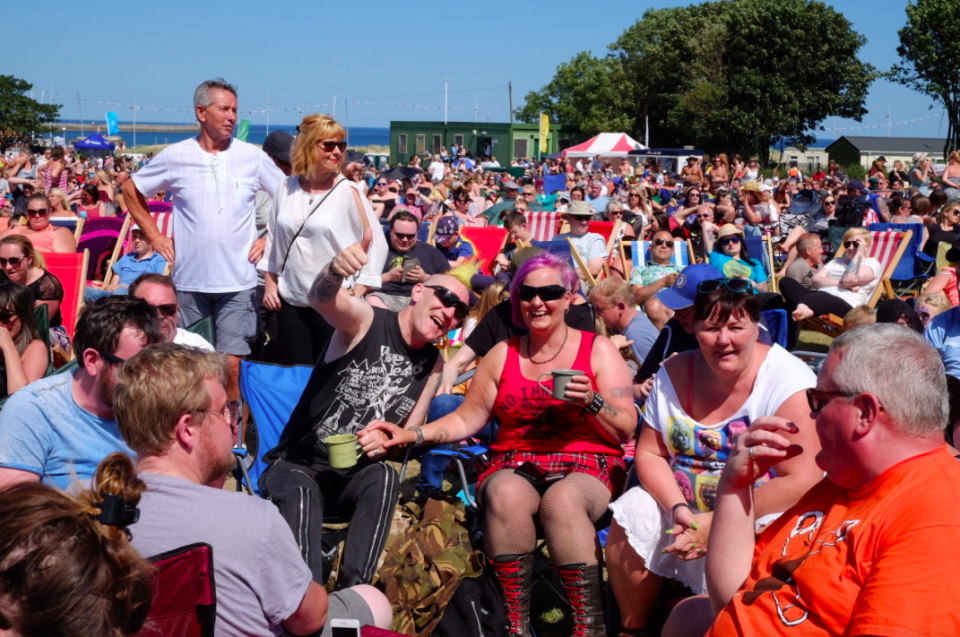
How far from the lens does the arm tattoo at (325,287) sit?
11.1ft

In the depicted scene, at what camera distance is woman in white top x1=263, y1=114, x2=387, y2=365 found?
14.9 ft

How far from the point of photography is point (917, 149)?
75.7m

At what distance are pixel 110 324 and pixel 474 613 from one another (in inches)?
65.4

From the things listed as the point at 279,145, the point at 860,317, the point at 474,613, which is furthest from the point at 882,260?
the point at 474,613

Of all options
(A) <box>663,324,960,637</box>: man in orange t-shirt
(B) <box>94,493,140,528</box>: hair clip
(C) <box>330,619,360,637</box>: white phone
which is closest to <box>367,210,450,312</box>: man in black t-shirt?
(C) <box>330,619,360,637</box>: white phone

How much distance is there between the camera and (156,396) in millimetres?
2305

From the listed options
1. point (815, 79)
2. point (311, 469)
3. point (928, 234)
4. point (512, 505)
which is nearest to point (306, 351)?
point (311, 469)

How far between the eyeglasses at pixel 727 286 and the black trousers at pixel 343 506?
136 cm

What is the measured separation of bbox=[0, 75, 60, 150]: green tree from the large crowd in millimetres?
48987

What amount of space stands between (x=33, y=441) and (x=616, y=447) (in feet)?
7.09

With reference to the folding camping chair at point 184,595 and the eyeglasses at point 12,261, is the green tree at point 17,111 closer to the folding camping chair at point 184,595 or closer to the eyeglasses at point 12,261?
the eyeglasses at point 12,261

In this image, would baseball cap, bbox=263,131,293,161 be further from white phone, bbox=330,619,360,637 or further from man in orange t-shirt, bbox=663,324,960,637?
man in orange t-shirt, bbox=663,324,960,637

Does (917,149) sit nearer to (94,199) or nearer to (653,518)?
(94,199)

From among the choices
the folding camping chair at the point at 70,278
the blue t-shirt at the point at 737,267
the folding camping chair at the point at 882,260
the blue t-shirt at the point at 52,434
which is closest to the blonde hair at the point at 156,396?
the blue t-shirt at the point at 52,434
